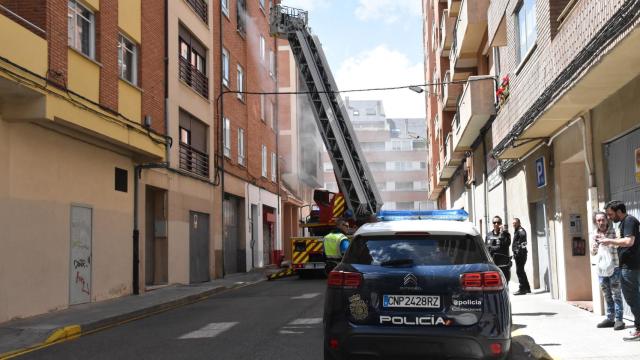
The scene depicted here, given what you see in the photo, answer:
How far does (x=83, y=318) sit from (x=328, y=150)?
1271 cm

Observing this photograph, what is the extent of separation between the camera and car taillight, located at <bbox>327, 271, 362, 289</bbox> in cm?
572

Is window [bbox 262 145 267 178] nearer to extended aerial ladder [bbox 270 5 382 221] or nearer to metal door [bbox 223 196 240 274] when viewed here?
metal door [bbox 223 196 240 274]

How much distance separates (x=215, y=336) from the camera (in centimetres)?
916

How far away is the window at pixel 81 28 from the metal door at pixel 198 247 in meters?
8.09

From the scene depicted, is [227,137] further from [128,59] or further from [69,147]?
[69,147]

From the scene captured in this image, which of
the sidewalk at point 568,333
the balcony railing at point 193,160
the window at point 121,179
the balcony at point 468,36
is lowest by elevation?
the sidewalk at point 568,333

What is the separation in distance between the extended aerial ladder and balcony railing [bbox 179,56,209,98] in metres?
3.06

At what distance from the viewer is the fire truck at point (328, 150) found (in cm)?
2256

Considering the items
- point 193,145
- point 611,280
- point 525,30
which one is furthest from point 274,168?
point 611,280

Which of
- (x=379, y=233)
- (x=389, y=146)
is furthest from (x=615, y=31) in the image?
(x=389, y=146)

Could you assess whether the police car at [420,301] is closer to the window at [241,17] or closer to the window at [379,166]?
the window at [241,17]

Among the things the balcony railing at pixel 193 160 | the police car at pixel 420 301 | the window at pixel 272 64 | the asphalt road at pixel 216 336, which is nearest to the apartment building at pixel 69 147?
the asphalt road at pixel 216 336

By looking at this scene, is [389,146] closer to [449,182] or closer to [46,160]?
[449,182]

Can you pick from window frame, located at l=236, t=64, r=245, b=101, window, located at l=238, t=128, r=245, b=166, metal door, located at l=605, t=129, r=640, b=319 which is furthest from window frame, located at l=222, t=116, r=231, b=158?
metal door, located at l=605, t=129, r=640, b=319
